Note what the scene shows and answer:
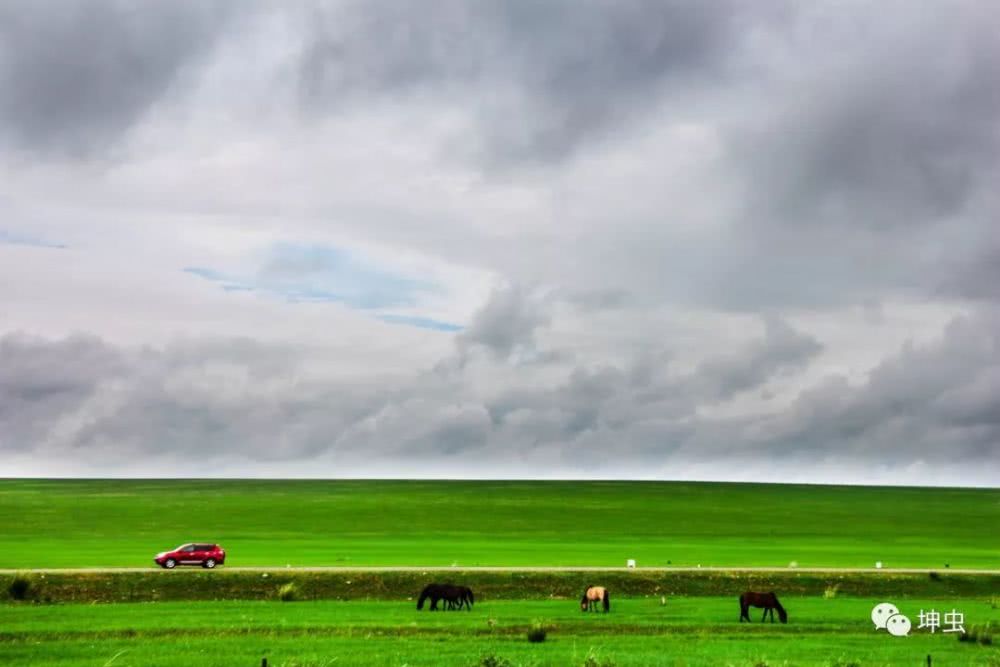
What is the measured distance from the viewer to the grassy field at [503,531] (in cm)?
6919

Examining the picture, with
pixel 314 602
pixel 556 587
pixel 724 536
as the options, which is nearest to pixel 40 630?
pixel 314 602

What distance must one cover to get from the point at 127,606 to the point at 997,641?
34656 mm

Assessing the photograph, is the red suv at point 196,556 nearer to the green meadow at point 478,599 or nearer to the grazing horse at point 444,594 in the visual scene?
the green meadow at point 478,599

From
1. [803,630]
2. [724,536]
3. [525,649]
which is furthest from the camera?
[724,536]

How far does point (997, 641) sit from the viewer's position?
35906 millimetres

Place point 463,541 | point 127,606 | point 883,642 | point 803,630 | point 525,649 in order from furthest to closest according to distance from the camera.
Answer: point 463,541, point 127,606, point 803,630, point 883,642, point 525,649

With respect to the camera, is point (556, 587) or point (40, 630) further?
point (556, 587)

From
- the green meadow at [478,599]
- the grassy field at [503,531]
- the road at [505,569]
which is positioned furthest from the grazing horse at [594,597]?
the grassy field at [503,531]

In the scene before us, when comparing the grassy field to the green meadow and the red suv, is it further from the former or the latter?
the red suv

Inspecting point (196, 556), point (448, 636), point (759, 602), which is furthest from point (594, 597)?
point (196, 556)

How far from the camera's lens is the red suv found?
186 ft

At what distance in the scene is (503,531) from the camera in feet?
355

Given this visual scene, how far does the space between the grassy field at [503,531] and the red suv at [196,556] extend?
3909 mm

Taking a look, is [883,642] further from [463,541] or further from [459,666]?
[463,541]
